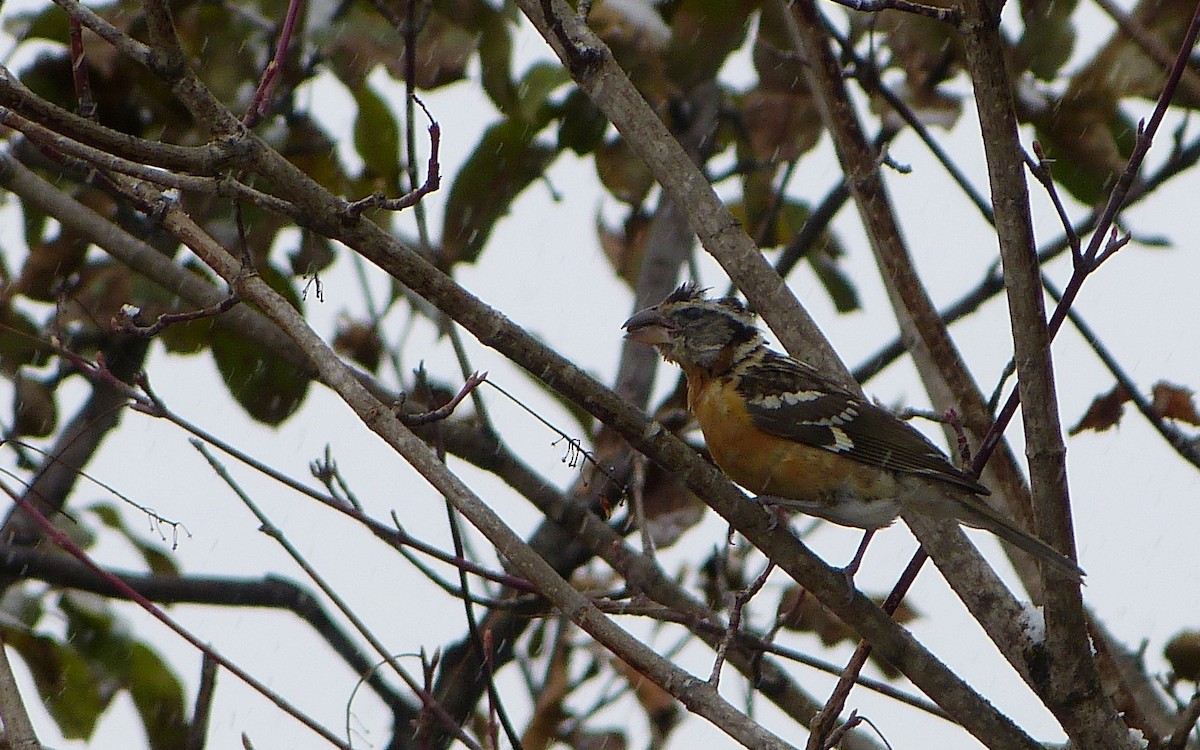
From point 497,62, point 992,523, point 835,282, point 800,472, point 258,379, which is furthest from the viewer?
point 835,282

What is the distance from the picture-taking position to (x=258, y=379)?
4.64 m

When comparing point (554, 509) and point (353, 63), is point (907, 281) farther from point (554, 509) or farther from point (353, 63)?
point (353, 63)

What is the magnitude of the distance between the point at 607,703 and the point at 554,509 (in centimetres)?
93

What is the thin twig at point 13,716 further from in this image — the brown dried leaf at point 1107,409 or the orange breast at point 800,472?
the brown dried leaf at point 1107,409

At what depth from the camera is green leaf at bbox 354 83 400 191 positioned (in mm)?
4684

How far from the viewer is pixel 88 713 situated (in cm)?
458

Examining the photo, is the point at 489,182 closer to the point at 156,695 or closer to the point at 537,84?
the point at 537,84

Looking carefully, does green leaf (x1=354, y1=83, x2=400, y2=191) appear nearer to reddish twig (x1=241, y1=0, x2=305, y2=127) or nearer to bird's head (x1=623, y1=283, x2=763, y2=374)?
bird's head (x1=623, y1=283, x2=763, y2=374)

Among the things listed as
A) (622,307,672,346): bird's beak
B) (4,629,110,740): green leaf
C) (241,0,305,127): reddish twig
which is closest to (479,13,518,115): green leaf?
(622,307,672,346): bird's beak

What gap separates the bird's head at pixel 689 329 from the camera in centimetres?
446

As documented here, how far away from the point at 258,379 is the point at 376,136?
94cm

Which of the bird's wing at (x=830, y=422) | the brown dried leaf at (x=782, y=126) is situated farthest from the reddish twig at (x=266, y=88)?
the brown dried leaf at (x=782, y=126)

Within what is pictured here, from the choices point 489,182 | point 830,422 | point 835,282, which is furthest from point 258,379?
point 835,282

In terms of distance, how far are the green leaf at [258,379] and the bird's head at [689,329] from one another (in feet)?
3.94
